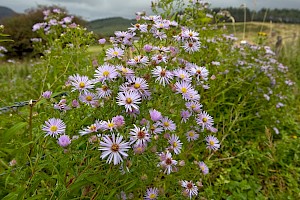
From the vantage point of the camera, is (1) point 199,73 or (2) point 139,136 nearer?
(2) point 139,136

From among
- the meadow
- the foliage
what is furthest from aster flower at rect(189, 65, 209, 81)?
the foliage

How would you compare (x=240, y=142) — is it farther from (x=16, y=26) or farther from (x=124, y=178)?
(x=16, y=26)

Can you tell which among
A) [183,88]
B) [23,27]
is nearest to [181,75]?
[183,88]

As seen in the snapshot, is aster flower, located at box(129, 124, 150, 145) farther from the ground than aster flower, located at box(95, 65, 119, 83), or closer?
closer

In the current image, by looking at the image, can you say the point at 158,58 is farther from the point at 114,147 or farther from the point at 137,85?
the point at 114,147

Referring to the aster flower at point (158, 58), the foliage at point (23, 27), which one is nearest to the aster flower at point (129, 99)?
the aster flower at point (158, 58)

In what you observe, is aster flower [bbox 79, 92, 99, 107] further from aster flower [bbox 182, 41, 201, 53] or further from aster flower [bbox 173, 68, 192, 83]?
aster flower [bbox 182, 41, 201, 53]
